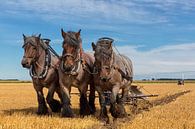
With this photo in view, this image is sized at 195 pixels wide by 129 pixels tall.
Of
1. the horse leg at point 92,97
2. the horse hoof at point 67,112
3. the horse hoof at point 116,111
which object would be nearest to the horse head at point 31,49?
the horse hoof at point 67,112

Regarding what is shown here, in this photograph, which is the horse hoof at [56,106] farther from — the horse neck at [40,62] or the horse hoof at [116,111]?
the horse hoof at [116,111]

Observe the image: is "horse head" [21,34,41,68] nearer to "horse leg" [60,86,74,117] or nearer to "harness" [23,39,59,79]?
"harness" [23,39,59,79]

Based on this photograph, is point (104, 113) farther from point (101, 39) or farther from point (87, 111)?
point (101, 39)

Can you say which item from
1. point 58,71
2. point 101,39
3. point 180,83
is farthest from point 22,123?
point 180,83

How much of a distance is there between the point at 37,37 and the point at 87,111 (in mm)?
3093

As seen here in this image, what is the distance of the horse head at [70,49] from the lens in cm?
1412

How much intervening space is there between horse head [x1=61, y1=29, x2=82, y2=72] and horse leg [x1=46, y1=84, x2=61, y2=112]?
1.42 meters

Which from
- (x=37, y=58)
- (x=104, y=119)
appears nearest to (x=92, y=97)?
(x=104, y=119)

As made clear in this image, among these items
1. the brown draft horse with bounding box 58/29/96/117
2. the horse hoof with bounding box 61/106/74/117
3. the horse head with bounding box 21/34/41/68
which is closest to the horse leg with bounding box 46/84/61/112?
the brown draft horse with bounding box 58/29/96/117

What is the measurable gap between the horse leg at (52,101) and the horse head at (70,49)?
4.66 feet

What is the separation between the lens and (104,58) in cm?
1423

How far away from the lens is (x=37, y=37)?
15094 mm

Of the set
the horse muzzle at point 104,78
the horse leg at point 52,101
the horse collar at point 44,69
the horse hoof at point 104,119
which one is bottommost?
the horse hoof at point 104,119

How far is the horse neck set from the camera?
15242mm
